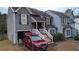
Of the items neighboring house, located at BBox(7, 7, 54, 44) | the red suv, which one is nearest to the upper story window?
neighboring house, located at BBox(7, 7, 54, 44)

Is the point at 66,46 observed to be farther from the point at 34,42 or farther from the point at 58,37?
the point at 34,42

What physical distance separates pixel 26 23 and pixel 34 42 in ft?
0.89

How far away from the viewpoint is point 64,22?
3.40 meters

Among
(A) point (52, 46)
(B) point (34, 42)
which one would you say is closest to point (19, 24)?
(B) point (34, 42)

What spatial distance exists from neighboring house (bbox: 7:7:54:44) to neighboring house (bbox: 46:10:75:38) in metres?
0.06

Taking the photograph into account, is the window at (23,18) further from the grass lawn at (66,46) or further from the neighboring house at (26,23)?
the grass lawn at (66,46)

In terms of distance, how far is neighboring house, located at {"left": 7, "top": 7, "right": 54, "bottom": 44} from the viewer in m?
3.35

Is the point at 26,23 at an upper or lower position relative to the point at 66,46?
upper

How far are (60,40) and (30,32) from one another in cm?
41

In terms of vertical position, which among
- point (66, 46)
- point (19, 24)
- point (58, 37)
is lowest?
point (66, 46)

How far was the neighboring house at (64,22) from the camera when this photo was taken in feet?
11.1

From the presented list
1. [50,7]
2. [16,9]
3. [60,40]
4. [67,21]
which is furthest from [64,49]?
[16,9]
